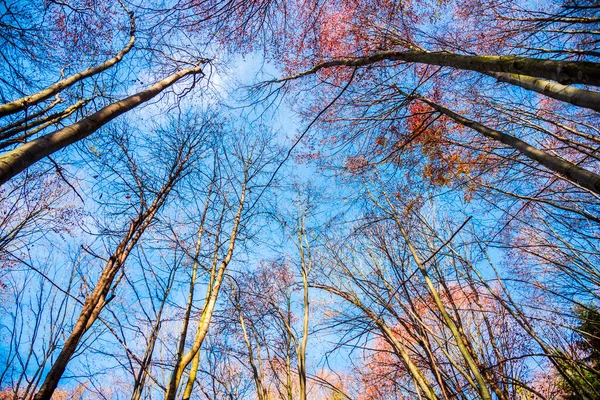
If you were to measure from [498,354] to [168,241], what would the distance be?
5102 mm

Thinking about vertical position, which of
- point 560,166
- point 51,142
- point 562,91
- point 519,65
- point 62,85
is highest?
point 62,85

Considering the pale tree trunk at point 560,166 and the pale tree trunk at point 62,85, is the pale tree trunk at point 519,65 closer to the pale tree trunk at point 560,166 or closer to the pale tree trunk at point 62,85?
the pale tree trunk at point 560,166

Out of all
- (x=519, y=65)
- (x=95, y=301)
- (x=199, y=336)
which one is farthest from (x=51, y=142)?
(x=519, y=65)

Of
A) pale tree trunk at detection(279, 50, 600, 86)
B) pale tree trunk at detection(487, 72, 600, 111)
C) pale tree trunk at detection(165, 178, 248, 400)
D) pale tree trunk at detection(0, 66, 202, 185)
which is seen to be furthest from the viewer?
pale tree trunk at detection(165, 178, 248, 400)

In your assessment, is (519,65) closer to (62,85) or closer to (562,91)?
(562,91)

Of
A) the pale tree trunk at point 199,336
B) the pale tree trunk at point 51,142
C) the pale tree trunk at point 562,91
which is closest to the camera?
the pale tree trunk at point 51,142

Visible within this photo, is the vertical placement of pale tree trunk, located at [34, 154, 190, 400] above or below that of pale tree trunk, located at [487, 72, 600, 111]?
below

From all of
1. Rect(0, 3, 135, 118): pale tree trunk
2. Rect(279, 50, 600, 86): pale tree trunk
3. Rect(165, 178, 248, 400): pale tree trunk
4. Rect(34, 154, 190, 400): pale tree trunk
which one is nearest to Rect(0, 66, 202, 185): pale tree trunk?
Rect(0, 3, 135, 118): pale tree trunk

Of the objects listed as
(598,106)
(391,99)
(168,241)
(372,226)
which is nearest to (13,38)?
(168,241)

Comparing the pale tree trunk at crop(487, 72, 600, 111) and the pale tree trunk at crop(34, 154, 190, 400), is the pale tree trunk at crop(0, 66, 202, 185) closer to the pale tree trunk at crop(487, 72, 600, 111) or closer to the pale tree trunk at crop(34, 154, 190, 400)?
the pale tree trunk at crop(34, 154, 190, 400)

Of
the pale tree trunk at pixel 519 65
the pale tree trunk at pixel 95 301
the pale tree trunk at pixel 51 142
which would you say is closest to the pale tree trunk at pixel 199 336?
the pale tree trunk at pixel 95 301

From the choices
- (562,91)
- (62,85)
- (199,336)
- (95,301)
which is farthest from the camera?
(62,85)

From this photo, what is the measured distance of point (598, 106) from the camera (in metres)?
1.88

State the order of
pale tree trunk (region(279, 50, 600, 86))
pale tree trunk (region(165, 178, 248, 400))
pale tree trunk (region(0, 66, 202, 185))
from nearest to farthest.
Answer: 1. pale tree trunk (region(0, 66, 202, 185))
2. pale tree trunk (region(279, 50, 600, 86))
3. pale tree trunk (region(165, 178, 248, 400))
